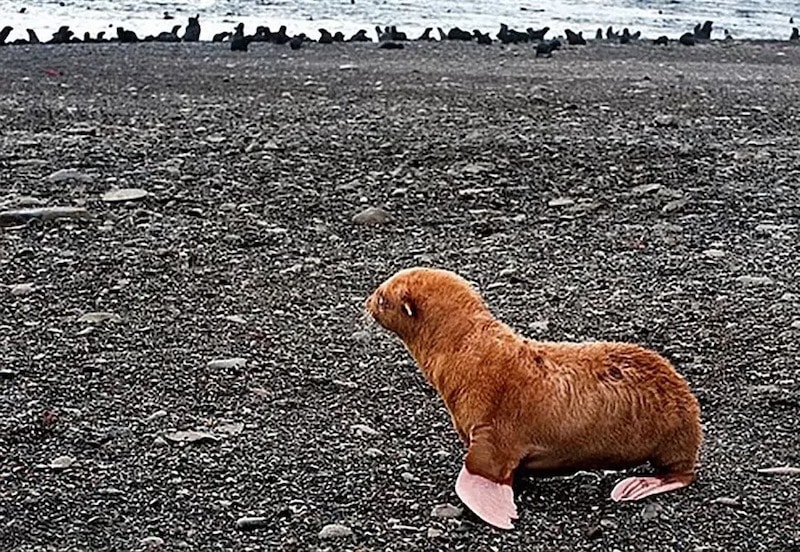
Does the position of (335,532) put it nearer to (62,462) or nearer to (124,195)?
(62,462)

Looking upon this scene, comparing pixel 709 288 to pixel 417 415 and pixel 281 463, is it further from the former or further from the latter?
pixel 281 463

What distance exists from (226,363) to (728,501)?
7.23ft

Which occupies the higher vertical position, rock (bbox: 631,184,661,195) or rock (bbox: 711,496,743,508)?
rock (bbox: 711,496,743,508)

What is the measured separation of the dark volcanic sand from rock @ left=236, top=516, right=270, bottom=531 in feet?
0.13

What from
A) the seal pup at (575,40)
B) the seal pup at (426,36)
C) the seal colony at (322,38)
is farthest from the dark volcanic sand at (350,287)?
the seal pup at (426,36)

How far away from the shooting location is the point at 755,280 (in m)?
6.56

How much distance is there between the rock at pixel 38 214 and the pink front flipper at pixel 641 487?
4.46m

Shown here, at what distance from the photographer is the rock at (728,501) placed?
4.07 m

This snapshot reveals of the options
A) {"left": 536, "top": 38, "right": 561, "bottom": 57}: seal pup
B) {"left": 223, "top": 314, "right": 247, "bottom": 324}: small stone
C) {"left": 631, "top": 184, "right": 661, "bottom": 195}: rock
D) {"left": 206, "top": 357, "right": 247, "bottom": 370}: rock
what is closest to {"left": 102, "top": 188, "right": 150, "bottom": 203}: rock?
{"left": 223, "top": 314, "right": 247, "bottom": 324}: small stone

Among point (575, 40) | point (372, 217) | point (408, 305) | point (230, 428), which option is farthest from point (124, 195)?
point (575, 40)

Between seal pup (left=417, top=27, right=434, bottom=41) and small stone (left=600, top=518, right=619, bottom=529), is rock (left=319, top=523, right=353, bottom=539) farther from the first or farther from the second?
seal pup (left=417, top=27, right=434, bottom=41)

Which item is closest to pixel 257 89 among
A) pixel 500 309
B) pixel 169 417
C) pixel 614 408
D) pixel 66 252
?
Result: pixel 66 252

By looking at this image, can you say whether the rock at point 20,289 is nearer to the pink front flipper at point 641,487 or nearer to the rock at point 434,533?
the rock at point 434,533

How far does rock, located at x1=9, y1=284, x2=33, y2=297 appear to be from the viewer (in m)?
6.36
